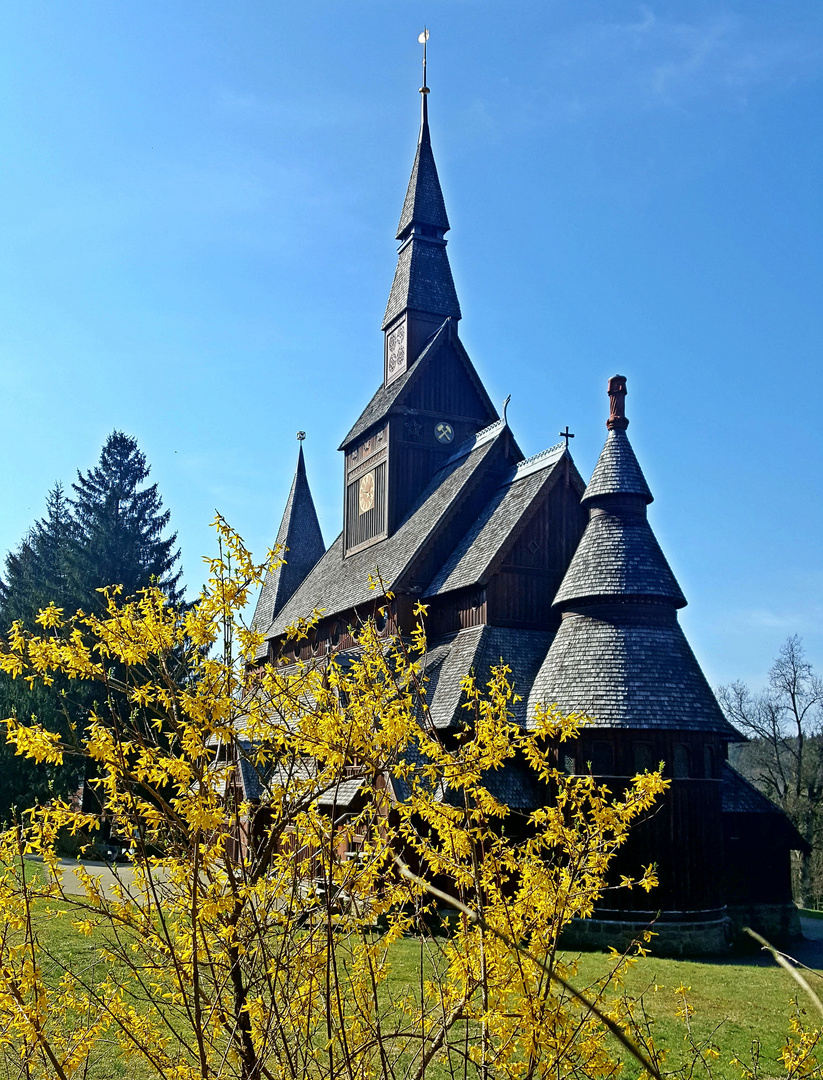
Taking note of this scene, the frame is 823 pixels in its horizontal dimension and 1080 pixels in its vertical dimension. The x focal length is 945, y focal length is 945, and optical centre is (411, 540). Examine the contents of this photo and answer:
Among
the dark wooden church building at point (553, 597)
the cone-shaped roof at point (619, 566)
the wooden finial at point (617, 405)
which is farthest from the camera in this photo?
the wooden finial at point (617, 405)

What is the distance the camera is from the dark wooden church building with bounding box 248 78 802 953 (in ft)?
56.7

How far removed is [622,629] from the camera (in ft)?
60.4

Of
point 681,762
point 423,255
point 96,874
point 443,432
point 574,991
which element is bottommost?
point 96,874

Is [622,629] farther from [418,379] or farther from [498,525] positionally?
[418,379]

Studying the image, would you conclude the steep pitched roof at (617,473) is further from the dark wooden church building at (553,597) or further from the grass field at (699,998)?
the grass field at (699,998)

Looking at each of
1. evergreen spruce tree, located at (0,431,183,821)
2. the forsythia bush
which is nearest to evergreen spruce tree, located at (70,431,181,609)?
evergreen spruce tree, located at (0,431,183,821)

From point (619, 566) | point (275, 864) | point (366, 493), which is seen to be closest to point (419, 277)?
point (366, 493)

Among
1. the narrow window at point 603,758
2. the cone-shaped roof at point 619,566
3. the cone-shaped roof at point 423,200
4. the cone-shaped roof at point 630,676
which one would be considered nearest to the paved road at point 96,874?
the narrow window at point 603,758

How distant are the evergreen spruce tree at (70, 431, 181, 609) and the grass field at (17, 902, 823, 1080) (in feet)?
69.2

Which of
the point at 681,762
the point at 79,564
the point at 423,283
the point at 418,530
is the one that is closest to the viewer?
the point at 681,762

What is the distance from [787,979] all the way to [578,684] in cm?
592

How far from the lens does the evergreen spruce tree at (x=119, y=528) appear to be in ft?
120

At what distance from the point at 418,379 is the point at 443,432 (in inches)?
67.5

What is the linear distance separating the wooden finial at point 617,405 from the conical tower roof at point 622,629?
3 cm
